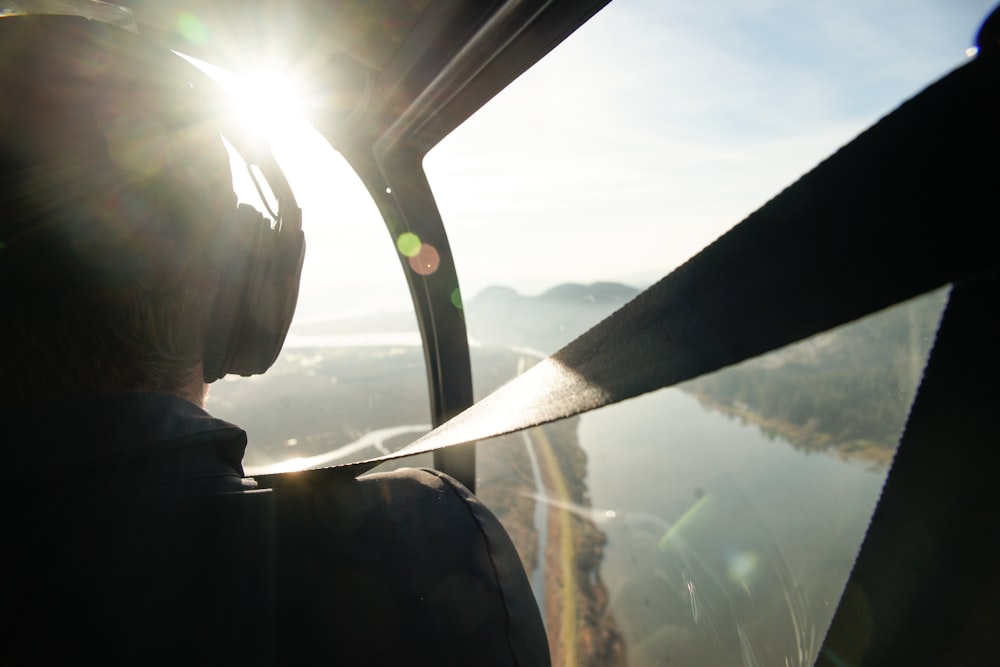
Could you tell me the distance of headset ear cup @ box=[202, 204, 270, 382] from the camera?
773 millimetres

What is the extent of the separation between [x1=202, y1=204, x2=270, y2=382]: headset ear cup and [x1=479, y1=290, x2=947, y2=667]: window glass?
4.87 m

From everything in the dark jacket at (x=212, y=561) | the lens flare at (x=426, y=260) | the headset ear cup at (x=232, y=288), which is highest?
the lens flare at (x=426, y=260)

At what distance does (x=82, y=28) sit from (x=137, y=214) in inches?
10.6

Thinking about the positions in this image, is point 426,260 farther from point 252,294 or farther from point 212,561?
→ point 212,561

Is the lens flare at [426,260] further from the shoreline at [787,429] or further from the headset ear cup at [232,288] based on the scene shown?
the shoreline at [787,429]

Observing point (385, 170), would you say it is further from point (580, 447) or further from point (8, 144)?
point (580, 447)

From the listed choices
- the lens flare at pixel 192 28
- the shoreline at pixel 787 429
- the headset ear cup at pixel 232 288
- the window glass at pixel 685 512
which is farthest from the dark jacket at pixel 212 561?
the shoreline at pixel 787 429

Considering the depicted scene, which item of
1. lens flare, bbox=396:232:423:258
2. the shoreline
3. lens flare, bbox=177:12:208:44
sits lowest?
the shoreline

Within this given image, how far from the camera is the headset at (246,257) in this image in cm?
70

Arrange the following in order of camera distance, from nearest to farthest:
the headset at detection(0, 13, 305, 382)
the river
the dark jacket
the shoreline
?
the dark jacket
the headset at detection(0, 13, 305, 382)
the river
the shoreline

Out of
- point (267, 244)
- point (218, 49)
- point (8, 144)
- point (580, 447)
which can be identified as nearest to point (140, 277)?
point (8, 144)

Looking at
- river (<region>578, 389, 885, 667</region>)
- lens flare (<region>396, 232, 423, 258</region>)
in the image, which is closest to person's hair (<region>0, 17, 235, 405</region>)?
lens flare (<region>396, 232, 423, 258</region>)

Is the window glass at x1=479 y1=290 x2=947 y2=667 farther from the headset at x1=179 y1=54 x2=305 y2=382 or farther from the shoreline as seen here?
the headset at x1=179 y1=54 x2=305 y2=382

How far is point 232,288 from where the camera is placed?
803 millimetres
